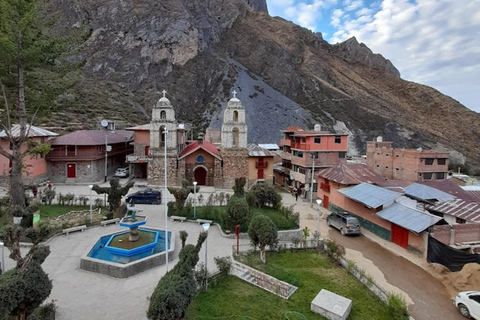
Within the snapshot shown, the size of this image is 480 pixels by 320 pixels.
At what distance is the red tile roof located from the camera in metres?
23.5

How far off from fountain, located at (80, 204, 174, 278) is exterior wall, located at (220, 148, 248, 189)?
48.9 ft

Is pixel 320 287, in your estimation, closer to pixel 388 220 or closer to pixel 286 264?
pixel 286 264

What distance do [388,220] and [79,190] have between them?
26.8 meters

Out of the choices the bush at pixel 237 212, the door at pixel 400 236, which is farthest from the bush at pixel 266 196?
the door at pixel 400 236

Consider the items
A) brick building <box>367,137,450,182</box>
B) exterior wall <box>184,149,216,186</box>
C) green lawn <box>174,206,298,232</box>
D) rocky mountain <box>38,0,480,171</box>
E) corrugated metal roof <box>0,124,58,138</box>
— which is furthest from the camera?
rocky mountain <box>38,0,480,171</box>

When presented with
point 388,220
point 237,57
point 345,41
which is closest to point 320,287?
point 388,220

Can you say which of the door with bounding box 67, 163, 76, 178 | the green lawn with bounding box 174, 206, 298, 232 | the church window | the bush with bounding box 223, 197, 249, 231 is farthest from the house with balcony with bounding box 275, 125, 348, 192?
the door with bounding box 67, 163, 76, 178

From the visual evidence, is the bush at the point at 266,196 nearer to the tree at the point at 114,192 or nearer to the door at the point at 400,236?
the door at the point at 400,236

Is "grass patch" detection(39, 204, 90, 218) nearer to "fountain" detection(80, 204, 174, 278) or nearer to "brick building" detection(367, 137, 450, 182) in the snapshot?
"fountain" detection(80, 204, 174, 278)

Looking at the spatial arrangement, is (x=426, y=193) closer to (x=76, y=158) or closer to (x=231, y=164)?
(x=231, y=164)

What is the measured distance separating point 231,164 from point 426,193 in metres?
17.6

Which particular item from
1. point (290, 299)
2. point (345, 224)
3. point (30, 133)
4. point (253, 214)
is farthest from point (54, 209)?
point (345, 224)

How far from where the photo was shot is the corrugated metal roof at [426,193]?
21.3 meters

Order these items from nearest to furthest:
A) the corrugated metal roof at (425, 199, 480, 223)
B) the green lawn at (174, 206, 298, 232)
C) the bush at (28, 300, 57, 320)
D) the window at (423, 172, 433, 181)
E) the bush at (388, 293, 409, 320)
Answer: the bush at (28, 300, 57, 320) < the bush at (388, 293, 409, 320) < the corrugated metal roof at (425, 199, 480, 223) < the green lawn at (174, 206, 298, 232) < the window at (423, 172, 433, 181)
